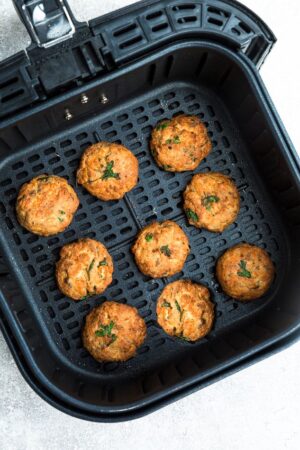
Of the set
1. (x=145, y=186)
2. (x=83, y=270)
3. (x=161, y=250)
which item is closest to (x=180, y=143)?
(x=145, y=186)

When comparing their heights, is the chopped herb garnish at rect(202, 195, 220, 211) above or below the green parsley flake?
below

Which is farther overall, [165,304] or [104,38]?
[165,304]

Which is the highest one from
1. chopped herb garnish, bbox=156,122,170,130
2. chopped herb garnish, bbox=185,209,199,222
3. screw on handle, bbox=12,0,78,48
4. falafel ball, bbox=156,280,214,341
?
screw on handle, bbox=12,0,78,48

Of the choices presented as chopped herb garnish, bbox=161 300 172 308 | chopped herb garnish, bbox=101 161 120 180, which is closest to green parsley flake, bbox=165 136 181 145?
chopped herb garnish, bbox=101 161 120 180

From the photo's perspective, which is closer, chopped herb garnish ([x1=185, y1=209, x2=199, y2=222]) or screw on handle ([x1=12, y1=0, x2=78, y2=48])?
screw on handle ([x1=12, y1=0, x2=78, y2=48])

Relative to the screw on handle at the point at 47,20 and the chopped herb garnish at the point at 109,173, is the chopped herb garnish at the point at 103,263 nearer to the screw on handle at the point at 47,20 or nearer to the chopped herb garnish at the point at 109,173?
the chopped herb garnish at the point at 109,173

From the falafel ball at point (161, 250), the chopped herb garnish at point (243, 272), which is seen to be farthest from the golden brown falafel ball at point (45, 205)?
the chopped herb garnish at point (243, 272)

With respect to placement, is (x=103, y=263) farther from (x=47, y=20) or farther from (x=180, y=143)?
(x=47, y=20)

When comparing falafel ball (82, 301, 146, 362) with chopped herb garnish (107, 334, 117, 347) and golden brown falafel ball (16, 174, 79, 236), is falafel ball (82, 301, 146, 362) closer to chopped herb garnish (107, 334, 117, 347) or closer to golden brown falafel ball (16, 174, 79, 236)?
chopped herb garnish (107, 334, 117, 347)
